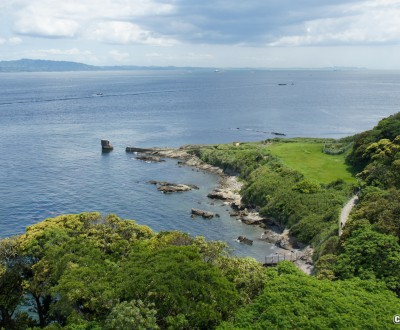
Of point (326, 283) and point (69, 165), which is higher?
point (326, 283)

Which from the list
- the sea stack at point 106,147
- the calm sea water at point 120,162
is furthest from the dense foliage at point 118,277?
the sea stack at point 106,147

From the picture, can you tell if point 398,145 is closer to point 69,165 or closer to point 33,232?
point 33,232

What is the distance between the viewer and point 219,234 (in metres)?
64.4

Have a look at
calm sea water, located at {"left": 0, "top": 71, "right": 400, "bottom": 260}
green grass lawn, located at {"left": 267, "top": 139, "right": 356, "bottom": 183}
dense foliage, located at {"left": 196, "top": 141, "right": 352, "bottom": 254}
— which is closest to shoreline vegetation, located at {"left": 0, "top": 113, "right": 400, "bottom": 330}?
dense foliage, located at {"left": 196, "top": 141, "right": 352, "bottom": 254}

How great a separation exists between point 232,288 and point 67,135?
412ft

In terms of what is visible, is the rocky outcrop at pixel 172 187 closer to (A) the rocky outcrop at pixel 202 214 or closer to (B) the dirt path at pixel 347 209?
(A) the rocky outcrop at pixel 202 214

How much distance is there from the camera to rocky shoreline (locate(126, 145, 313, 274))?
2287 inches

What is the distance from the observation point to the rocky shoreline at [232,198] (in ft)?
191

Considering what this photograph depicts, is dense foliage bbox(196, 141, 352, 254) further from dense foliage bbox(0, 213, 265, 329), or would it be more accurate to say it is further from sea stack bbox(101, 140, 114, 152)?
sea stack bbox(101, 140, 114, 152)

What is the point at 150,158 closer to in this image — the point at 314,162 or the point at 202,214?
the point at 202,214

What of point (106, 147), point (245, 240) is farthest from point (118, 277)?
point (106, 147)

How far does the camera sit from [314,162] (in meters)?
86.9

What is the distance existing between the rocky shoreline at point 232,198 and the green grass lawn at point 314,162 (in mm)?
12691

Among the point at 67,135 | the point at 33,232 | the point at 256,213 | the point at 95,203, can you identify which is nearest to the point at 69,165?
the point at 95,203
